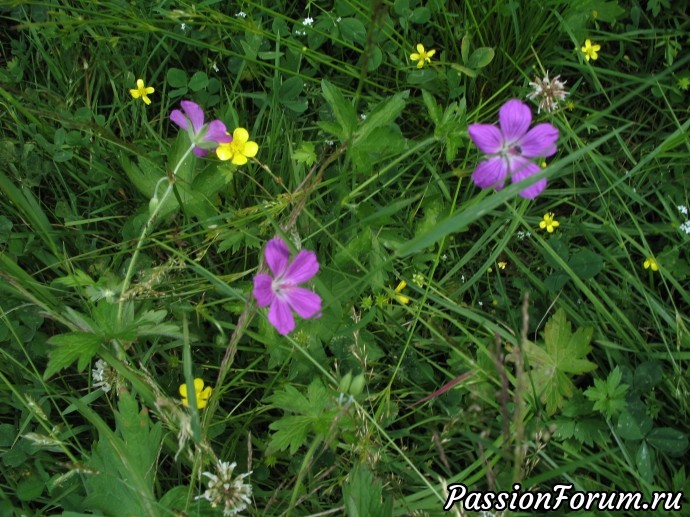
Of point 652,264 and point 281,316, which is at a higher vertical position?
point 281,316

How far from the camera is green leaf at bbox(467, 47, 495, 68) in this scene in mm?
2582

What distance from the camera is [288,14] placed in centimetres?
275

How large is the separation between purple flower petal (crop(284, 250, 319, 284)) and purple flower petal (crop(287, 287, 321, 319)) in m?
0.03

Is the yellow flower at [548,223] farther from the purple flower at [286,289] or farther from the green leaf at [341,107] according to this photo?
the purple flower at [286,289]

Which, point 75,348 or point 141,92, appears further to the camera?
point 141,92

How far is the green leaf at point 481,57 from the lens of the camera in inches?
102

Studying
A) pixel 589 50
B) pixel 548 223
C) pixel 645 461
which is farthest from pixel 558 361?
pixel 589 50

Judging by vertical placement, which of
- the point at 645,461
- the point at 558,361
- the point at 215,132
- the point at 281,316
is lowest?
the point at 645,461

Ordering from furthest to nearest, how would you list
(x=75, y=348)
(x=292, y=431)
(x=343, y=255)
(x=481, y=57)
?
(x=481, y=57)
(x=343, y=255)
(x=292, y=431)
(x=75, y=348)

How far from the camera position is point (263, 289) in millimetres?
1749

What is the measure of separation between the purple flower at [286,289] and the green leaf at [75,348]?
1.91 feet

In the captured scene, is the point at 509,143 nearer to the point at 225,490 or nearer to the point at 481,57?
the point at 481,57

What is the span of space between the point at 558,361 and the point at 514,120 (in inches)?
36.6

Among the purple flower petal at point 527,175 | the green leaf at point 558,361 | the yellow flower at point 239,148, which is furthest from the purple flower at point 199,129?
the green leaf at point 558,361
